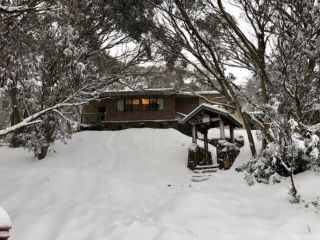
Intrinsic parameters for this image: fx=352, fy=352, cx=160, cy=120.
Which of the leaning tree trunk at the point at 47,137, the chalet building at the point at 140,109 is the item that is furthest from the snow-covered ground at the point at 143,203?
the chalet building at the point at 140,109

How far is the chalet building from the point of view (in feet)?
98.4

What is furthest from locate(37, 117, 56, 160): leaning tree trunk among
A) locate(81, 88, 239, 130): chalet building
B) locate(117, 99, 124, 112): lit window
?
locate(117, 99, 124, 112): lit window

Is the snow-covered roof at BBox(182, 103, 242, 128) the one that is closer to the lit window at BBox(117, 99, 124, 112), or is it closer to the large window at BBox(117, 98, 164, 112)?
the large window at BBox(117, 98, 164, 112)

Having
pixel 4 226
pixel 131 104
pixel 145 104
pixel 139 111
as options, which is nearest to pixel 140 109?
pixel 139 111

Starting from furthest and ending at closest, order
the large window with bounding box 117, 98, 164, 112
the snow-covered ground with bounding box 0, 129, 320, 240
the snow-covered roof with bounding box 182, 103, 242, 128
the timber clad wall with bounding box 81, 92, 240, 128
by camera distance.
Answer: the large window with bounding box 117, 98, 164, 112 < the timber clad wall with bounding box 81, 92, 240, 128 < the snow-covered roof with bounding box 182, 103, 242, 128 < the snow-covered ground with bounding box 0, 129, 320, 240

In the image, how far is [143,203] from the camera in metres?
11.3

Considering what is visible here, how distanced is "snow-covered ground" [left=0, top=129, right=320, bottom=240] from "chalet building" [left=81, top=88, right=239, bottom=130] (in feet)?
34.9

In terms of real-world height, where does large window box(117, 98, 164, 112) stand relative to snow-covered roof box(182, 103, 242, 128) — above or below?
above

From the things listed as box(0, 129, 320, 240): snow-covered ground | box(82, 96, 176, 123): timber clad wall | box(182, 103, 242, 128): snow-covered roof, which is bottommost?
box(0, 129, 320, 240): snow-covered ground

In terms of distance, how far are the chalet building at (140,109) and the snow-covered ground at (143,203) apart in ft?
34.9

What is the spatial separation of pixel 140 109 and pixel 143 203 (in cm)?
2058

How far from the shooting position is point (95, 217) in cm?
940

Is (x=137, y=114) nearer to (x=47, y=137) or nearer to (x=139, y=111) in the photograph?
(x=139, y=111)

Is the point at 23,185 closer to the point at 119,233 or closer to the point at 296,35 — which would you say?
the point at 119,233
